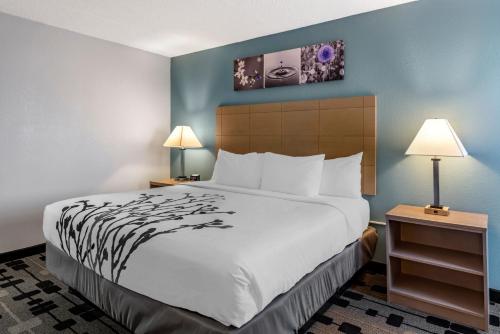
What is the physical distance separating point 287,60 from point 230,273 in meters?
2.68

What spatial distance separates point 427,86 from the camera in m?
2.62

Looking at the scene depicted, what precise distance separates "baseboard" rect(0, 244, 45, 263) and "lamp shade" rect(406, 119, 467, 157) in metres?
3.75

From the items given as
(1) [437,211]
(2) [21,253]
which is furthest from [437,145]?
(2) [21,253]

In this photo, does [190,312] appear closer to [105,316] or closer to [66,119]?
[105,316]

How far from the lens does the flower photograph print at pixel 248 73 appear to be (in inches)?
144

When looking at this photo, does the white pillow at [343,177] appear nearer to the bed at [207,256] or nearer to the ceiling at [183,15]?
the bed at [207,256]

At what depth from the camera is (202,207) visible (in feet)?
7.71

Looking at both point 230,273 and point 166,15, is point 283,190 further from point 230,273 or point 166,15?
point 166,15

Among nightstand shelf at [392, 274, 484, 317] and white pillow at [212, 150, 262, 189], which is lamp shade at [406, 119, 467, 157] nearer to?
nightstand shelf at [392, 274, 484, 317]

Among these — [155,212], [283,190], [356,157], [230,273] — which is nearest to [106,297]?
[155,212]

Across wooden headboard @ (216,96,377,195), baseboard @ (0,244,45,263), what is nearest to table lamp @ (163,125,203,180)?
wooden headboard @ (216,96,377,195)

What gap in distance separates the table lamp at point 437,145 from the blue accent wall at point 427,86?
0.29 meters

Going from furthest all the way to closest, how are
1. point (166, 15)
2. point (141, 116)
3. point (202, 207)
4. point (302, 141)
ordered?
point (141, 116) → point (302, 141) → point (166, 15) → point (202, 207)

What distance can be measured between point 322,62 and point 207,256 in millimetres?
2457
